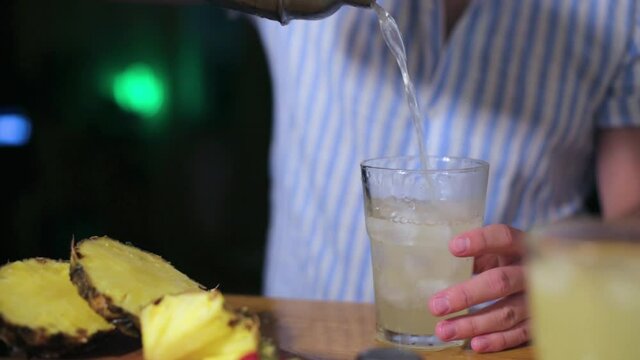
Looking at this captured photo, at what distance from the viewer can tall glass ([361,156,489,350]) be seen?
2.97ft

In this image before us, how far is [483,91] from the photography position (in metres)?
1.28

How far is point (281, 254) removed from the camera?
1447 millimetres

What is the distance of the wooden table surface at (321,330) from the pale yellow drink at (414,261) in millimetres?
36

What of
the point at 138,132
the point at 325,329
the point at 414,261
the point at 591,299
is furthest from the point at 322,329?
the point at 138,132

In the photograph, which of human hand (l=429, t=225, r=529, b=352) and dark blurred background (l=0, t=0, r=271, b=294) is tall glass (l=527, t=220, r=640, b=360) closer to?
human hand (l=429, t=225, r=529, b=352)

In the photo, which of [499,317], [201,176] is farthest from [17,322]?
[201,176]

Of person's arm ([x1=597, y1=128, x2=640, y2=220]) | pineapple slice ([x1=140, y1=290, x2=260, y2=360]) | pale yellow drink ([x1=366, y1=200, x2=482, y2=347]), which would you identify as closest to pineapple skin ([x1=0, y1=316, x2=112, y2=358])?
pineapple slice ([x1=140, y1=290, x2=260, y2=360])

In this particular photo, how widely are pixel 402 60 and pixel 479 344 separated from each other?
13.4 inches

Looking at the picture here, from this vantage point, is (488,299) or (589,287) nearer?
(589,287)

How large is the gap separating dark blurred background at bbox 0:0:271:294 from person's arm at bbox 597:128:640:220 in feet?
4.94

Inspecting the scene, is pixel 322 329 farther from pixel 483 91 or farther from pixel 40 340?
pixel 483 91

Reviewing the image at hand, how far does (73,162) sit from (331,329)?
1863mm

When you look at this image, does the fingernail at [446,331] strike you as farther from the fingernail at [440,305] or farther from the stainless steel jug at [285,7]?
→ the stainless steel jug at [285,7]

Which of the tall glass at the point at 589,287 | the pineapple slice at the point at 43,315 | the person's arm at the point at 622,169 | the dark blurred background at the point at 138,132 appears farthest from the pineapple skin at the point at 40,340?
the dark blurred background at the point at 138,132
